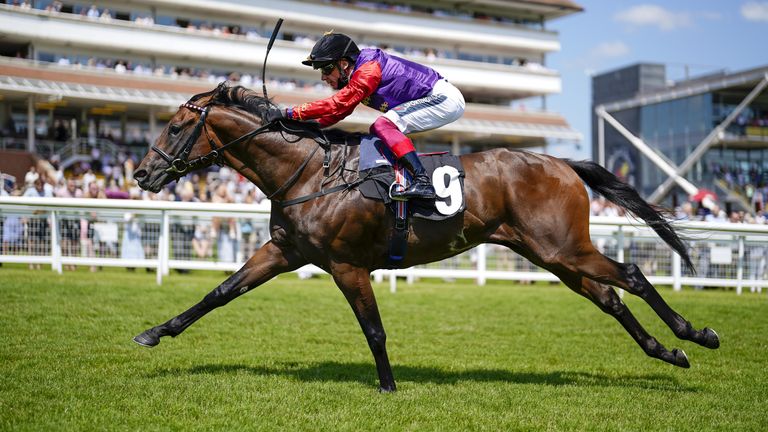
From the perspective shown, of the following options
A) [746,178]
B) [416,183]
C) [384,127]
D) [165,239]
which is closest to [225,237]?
[165,239]

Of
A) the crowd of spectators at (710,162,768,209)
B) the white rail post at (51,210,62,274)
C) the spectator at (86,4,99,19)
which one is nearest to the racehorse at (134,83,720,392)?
the white rail post at (51,210,62,274)

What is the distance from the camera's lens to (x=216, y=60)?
3656 cm

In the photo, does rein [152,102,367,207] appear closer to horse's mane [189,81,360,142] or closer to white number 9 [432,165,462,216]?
horse's mane [189,81,360,142]

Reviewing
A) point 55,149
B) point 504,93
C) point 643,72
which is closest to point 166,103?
point 55,149

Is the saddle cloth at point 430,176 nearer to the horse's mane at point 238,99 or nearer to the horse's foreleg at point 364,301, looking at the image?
the horse's foreleg at point 364,301

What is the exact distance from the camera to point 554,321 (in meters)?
9.55

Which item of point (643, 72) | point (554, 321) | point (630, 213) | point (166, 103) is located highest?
point (643, 72)

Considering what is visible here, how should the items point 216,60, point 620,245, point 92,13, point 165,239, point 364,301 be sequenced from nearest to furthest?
point 364,301 < point 165,239 < point 620,245 < point 92,13 < point 216,60

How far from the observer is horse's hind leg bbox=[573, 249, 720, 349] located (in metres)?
5.88

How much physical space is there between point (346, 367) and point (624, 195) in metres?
2.71

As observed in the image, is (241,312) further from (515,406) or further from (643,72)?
(643,72)

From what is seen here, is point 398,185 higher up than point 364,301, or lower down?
higher up

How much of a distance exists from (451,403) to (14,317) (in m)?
5.17

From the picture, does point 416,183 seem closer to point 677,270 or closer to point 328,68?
point 328,68
